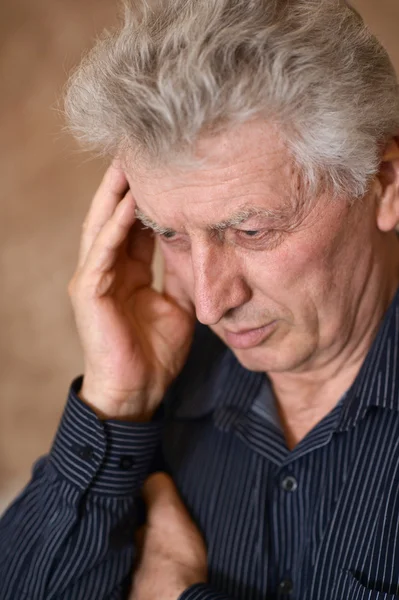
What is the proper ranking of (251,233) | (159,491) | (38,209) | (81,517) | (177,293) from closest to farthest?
(251,233)
(81,517)
(159,491)
(177,293)
(38,209)

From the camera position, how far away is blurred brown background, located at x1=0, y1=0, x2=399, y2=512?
8.47 ft

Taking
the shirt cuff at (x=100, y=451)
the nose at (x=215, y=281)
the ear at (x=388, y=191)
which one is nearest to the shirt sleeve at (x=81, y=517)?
the shirt cuff at (x=100, y=451)

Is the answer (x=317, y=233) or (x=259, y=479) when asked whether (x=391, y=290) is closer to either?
(x=317, y=233)

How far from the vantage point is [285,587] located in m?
1.47

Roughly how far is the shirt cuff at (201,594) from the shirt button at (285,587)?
0.38ft

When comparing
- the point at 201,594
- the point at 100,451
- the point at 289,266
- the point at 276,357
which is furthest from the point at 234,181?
the point at 201,594

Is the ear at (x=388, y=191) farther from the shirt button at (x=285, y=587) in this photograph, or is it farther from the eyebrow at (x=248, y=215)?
the shirt button at (x=285, y=587)

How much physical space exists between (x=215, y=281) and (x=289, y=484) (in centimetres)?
44

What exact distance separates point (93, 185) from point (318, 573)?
65.2 inches

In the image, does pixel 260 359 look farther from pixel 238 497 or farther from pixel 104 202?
pixel 104 202

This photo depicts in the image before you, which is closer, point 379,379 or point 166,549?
point 379,379

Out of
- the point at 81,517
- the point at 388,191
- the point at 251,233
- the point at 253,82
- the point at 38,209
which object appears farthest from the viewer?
the point at 38,209

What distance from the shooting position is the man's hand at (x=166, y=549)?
152 centimetres

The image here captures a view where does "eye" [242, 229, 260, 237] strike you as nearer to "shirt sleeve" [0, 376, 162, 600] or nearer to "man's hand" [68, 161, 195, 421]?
"man's hand" [68, 161, 195, 421]
